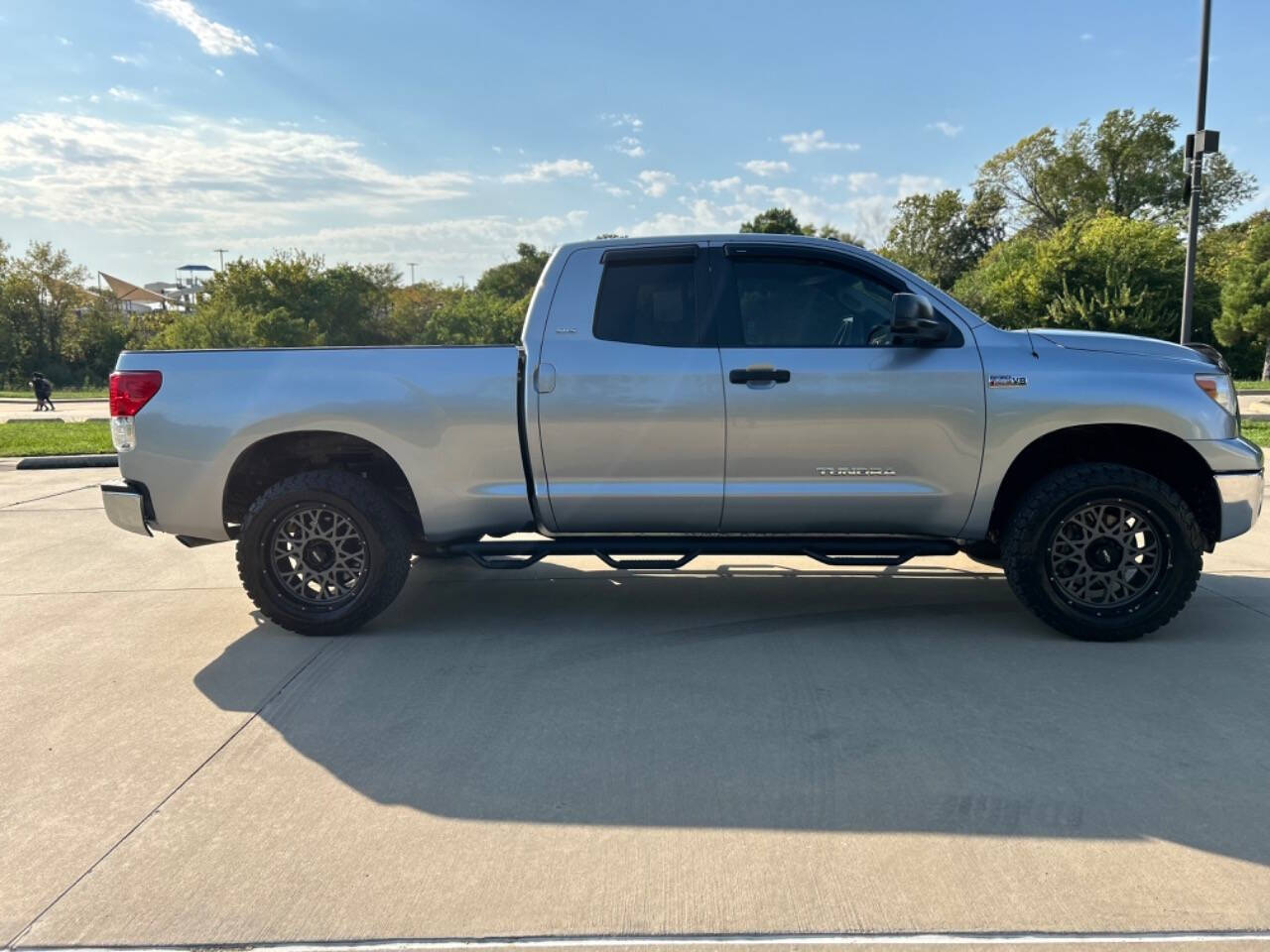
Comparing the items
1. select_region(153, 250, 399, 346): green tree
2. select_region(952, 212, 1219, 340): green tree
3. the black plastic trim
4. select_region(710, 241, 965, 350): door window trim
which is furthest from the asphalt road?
select_region(153, 250, 399, 346): green tree

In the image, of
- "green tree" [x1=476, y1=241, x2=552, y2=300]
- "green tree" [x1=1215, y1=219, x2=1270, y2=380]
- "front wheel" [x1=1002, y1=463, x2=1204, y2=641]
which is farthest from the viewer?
"green tree" [x1=476, y1=241, x2=552, y2=300]

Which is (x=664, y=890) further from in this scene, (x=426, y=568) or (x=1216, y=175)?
(x=1216, y=175)

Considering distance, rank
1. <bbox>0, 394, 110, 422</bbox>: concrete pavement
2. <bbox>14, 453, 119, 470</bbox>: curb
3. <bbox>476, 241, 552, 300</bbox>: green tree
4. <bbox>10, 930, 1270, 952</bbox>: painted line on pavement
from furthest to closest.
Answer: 1. <bbox>476, 241, 552, 300</bbox>: green tree
2. <bbox>0, 394, 110, 422</bbox>: concrete pavement
3. <bbox>14, 453, 119, 470</bbox>: curb
4. <bbox>10, 930, 1270, 952</bbox>: painted line on pavement

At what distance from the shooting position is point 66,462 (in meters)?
12.9

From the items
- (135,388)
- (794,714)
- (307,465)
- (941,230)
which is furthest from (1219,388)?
(941,230)

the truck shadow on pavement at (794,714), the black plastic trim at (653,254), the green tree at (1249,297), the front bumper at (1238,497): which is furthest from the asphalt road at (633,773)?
the green tree at (1249,297)

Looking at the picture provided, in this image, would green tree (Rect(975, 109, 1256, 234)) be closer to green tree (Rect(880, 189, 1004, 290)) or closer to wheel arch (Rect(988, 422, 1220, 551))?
green tree (Rect(880, 189, 1004, 290))

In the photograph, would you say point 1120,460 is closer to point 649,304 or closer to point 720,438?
point 720,438

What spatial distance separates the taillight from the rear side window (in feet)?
7.71

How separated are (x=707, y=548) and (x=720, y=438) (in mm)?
581

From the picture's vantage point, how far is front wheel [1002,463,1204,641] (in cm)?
455

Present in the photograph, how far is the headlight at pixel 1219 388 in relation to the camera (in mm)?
4602

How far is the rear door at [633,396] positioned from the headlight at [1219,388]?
2.44 meters

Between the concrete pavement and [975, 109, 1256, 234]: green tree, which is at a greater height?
[975, 109, 1256, 234]: green tree
